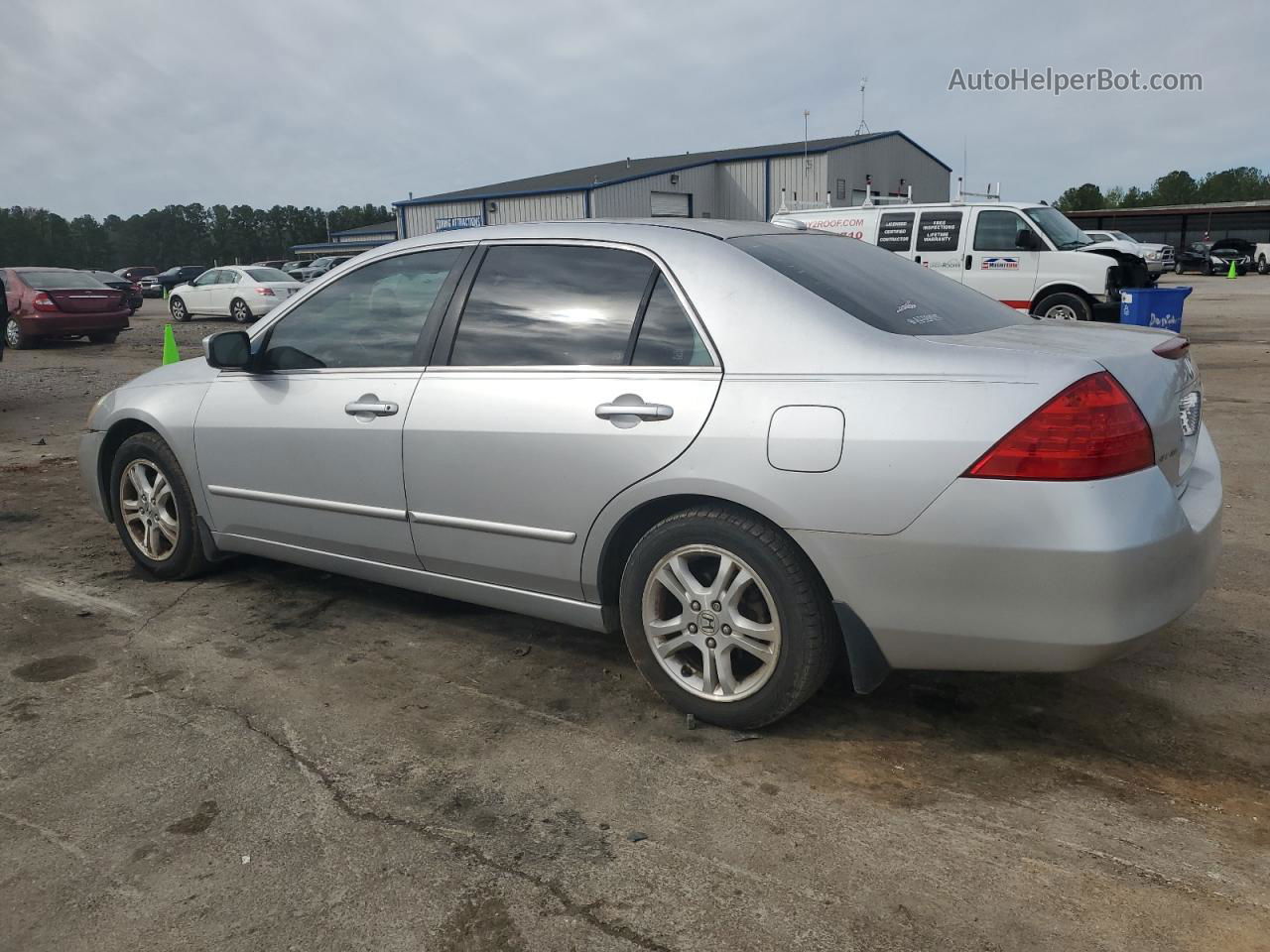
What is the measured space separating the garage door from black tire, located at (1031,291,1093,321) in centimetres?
2462

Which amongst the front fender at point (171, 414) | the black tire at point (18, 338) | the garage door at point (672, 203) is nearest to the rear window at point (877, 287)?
the front fender at point (171, 414)

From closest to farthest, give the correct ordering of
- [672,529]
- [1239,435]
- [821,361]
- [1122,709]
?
[821,361]
[672,529]
[1122,709]
[1239,435]

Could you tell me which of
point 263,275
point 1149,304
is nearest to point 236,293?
point 263,275

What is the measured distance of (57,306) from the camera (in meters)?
16.5

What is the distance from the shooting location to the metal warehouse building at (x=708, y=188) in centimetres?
3516

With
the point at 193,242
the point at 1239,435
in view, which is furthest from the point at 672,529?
the point at 193,242

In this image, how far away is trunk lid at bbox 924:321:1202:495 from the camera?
8.86 ft

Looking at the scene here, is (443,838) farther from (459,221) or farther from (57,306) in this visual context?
(459,221)

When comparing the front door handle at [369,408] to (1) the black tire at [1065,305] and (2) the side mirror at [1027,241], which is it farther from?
(2) the side mirror at [1027,241]

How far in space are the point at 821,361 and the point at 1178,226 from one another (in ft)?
205

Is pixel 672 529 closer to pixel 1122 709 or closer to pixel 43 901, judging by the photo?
pixel 1122 709

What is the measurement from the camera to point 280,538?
13.6 ft

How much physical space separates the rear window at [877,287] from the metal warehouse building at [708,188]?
30682mm

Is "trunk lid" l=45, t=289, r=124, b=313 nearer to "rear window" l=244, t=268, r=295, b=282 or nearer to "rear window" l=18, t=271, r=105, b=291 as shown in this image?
"rear window" l=18, t=271, r=105, b=291
